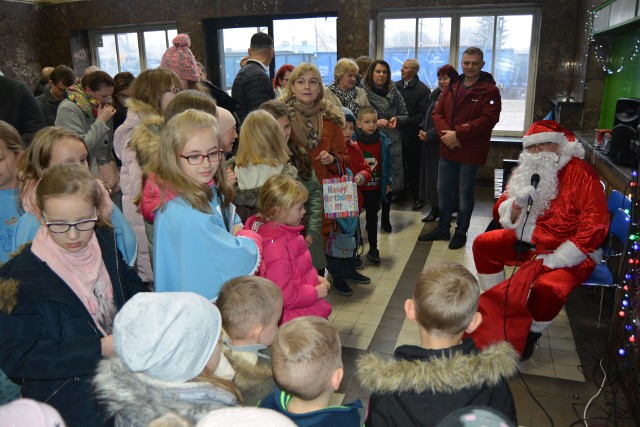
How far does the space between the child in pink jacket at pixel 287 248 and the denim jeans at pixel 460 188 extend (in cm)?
284

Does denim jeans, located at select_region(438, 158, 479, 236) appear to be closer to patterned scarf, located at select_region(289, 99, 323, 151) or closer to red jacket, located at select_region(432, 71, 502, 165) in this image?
red jacket, located at select_region(432, 71, 502, 165)

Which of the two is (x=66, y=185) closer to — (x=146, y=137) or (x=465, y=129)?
(x=146, y=137)

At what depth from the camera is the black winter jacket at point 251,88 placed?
4.29 metres

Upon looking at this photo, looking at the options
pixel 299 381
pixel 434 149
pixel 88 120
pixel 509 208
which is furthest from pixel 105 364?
pixel 434 149

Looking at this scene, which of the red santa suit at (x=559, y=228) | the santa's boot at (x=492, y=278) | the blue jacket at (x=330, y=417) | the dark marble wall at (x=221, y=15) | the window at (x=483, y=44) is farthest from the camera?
the window at (x=483, y=44)

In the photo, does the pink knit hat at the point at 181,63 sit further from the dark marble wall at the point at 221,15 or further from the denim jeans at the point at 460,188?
the dark marble wall at the point at 221,15

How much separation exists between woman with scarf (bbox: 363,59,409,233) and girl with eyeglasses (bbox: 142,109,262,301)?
3.56 m

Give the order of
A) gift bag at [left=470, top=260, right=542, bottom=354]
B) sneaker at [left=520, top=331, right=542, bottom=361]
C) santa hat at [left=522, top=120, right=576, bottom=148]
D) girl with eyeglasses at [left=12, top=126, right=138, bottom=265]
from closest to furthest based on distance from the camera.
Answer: girl with eyeglasses at [left=12, top=126, right=138, bottom=265] → gift bag at [left=470, top=260, right=542, bottom=354] → sneaker at [left=520, top=331, right=542, bottom=361] → santa hat at [left=522, top=120, right=576, bottom=148]

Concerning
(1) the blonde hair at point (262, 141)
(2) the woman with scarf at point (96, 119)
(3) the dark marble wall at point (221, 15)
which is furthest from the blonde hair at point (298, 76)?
(3) the dark marble wall at point (221, 15)

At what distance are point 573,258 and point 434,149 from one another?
10.9 ft

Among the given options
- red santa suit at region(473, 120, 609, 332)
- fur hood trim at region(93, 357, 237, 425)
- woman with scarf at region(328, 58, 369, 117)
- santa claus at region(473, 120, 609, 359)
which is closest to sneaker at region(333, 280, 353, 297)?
santa claus at region(473, 120, 609, 359)

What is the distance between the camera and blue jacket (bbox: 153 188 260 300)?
192 centimetres

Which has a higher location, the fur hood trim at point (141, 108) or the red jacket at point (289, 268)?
the fur hood trim at point (141, 108)

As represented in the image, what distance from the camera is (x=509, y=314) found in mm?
2895
